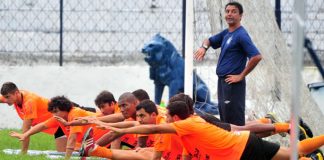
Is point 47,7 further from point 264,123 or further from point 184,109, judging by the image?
point 184,109

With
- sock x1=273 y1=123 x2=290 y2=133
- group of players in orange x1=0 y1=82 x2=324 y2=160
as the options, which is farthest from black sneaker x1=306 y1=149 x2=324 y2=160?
sock x1=273 y1=123 x2=290 y2=133

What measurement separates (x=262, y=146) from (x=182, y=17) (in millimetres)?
8198

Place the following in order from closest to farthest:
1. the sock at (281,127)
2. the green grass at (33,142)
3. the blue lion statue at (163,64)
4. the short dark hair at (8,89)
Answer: the sock at (281,127)
the short dark hair at (8,89)
the green grass at (33,142)
the blue lion statue at (163,64)

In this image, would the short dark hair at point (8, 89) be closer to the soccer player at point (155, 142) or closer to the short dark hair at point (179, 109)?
the soccer player at point (155, 142)

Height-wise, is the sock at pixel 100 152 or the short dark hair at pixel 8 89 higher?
the short dark hair at pixel 8 89

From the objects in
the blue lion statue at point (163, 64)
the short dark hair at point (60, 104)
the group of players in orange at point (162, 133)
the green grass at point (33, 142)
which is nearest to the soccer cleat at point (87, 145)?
the group of players in orange at point (162, 133)

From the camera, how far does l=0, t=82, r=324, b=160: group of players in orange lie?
1123cm

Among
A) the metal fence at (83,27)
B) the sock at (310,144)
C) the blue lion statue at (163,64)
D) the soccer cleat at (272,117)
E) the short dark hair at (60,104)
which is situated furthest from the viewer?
the metal fence at (83,27)

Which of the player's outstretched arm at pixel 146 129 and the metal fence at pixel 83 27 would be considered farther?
the metal fence at pixel 83 27

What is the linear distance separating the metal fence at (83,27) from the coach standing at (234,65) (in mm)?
6754

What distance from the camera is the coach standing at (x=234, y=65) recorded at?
41.7ft

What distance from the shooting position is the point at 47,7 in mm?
19812

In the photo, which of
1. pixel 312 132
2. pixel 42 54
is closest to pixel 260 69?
pixel 312 132

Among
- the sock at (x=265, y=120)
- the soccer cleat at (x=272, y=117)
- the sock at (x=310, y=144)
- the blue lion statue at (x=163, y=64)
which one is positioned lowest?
the sock at (x=310, y=144)
